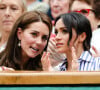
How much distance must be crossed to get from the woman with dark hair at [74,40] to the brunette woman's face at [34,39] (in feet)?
0.24

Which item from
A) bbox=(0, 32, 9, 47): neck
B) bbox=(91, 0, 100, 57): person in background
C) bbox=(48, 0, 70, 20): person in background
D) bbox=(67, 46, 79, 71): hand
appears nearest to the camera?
bbox=(67, 46, 79, 71): hand

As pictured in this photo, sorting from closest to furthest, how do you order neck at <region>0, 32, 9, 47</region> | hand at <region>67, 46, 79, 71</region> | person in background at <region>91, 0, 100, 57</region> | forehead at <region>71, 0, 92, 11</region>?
1. hand at <region>67, 46, 79, 71</region>
2. person in background at <region>91, 0, 100, 57</region>
3. neck at <region>0, 32, 9, 47</region>
4. forehead at <region>71, 0, 92, 11</region>

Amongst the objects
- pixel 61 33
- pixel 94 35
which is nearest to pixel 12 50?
pixel 61 33

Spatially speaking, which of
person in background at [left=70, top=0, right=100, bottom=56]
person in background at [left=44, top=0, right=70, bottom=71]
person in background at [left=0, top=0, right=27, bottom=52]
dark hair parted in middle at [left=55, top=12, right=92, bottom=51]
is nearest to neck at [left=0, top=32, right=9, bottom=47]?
person in background at [left=0, top=0, right=27, bottom=52]

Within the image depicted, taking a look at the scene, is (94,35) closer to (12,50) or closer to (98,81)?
(12,50)

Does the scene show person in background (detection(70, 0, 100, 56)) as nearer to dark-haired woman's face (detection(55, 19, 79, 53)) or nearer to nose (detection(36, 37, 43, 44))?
dark-haired woman's face (detection(55, 19, 79, 53))

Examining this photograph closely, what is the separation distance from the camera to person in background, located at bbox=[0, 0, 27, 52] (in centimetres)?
213

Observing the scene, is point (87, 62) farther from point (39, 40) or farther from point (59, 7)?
point (59, 7)

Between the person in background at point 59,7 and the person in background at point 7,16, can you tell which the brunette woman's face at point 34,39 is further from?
the person in background at point 59,7

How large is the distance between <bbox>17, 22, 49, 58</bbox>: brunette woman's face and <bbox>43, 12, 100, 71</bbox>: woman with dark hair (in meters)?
0.07

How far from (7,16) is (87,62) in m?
0.60

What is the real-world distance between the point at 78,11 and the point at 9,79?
1016 millimetres

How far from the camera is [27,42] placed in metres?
1.98

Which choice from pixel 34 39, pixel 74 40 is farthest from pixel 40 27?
pixel 74 40
